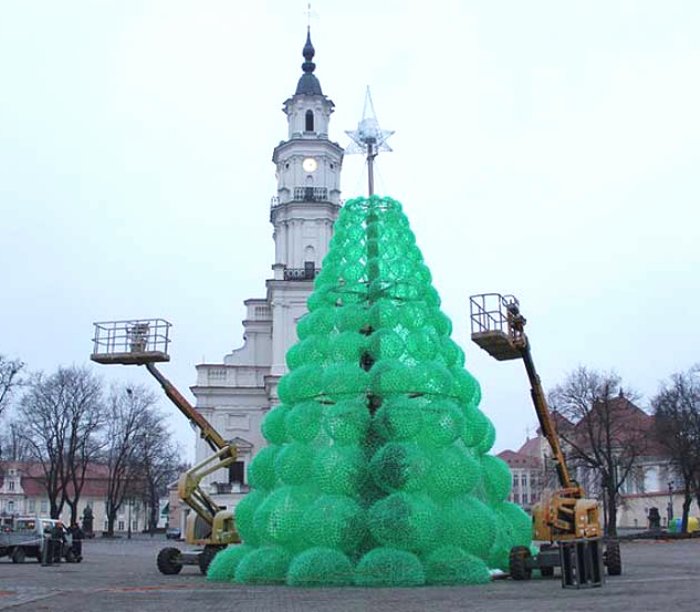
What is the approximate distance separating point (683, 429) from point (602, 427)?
4.71 m

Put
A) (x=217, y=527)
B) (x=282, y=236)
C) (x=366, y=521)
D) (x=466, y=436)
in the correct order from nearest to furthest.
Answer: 1. (x=366, y=521)
2. (x=466, y=436)
3. (x=217, y=527)
4. (x=282, y=236)

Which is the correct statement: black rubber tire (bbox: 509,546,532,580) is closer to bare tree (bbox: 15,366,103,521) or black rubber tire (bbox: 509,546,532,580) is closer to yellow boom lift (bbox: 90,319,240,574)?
yellow boom lift (bbox: 90,319,240,574)

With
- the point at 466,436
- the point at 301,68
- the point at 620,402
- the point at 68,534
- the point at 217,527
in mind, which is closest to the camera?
the point at 466,436

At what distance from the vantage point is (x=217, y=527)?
25.2m

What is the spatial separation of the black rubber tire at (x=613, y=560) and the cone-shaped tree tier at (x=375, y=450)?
229cm

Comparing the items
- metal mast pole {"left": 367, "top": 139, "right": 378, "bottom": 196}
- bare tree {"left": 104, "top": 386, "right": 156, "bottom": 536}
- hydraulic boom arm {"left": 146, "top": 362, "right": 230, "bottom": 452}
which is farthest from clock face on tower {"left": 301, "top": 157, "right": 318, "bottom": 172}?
metal mast pole {"left": 367, "top": 139, "right": 378, "bottom": 196}

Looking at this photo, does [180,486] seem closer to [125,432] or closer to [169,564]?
[169,564]

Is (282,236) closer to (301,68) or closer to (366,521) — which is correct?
(301,68)

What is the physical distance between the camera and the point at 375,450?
19.5 metres

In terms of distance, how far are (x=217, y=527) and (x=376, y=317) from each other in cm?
855

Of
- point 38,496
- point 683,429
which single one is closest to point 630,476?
point 683,429

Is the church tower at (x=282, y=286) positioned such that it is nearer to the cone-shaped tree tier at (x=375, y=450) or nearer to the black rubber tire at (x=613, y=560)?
the cone-shaped tree tier at (x=375, y=450)

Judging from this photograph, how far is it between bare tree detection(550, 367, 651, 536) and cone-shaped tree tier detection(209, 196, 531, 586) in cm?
3327

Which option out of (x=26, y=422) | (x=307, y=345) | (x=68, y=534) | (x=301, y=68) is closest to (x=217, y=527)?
(x=307, y=345)
